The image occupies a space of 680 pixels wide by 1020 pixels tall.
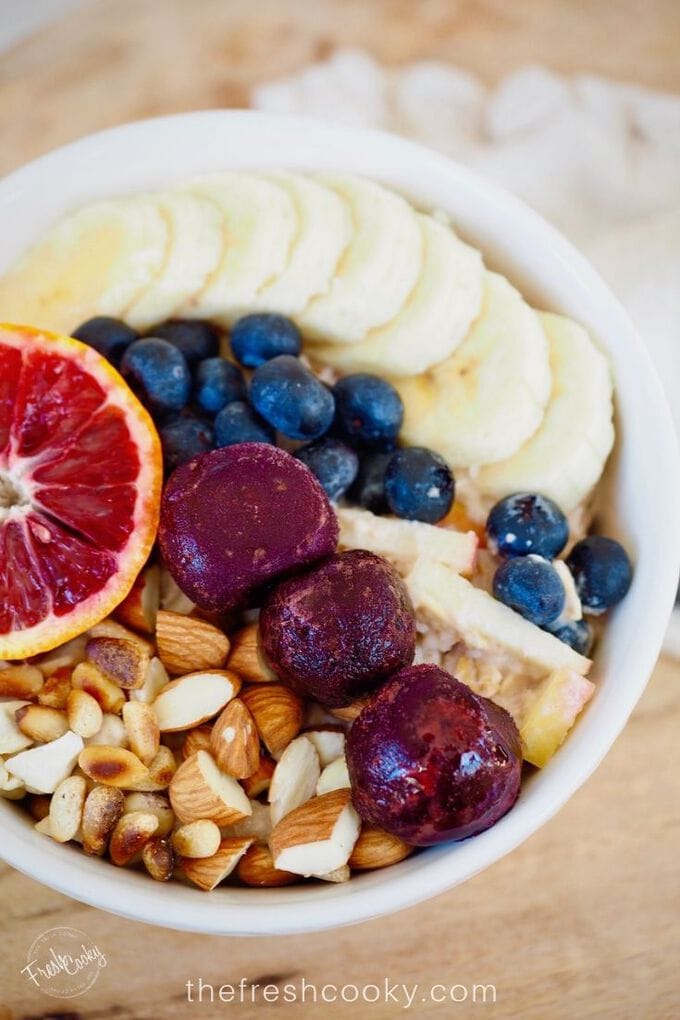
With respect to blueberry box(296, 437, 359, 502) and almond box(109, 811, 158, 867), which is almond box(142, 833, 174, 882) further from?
blueberry box(296, 437, 359, 502)

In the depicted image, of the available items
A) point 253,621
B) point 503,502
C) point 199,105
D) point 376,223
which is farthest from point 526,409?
point 199,105

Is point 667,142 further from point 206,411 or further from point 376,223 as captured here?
point 206,411

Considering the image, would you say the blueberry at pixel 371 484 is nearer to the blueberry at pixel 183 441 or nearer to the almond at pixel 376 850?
the blueberry at pixel 183 441

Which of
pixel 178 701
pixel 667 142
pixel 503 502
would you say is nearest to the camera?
pixel 178 701

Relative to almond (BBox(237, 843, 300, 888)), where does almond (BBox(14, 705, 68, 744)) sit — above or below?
below

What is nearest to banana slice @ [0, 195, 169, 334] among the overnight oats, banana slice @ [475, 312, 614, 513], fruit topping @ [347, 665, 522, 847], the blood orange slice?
the overnight oats

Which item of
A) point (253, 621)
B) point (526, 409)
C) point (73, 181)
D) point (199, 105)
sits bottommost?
point (253, 621)

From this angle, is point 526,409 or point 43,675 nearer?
point 43,675
